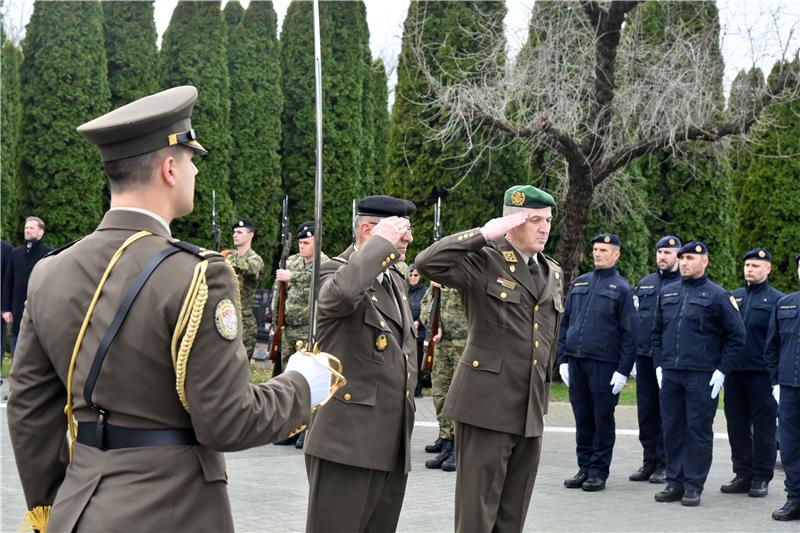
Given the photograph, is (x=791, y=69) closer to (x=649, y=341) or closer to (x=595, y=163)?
(x=595, y=163)

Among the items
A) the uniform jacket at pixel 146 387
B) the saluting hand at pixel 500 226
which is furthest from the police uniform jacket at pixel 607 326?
the uniform jacket at pixel 146 387

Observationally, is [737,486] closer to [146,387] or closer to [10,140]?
[146,387]

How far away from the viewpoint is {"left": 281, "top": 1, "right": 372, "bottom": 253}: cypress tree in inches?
792

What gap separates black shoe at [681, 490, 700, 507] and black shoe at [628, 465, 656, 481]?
88 cm

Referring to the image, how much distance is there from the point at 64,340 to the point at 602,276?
6926 mm

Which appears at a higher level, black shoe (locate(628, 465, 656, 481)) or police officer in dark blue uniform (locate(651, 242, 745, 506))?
police officer in dark blue uniform (locate(651, 242, 745, 506))

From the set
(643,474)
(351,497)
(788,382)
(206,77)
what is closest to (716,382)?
(788,382)

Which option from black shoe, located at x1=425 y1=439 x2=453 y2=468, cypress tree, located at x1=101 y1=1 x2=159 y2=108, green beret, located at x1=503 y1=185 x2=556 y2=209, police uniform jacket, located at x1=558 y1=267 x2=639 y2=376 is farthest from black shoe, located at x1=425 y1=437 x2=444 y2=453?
cypress tree, located at x1=101 y1=1 x2=159 y2=108

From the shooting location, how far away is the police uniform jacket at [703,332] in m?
8.26

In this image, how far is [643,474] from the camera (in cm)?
891

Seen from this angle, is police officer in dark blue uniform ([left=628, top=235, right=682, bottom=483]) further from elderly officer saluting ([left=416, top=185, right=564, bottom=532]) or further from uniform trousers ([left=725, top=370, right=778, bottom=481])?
elderly officer saluting ([left=416, top=185, right=564, bottom=532])

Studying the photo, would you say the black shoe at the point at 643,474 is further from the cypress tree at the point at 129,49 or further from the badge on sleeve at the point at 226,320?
the cypress tree at the point at 129,49

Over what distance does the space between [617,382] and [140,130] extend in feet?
21.7

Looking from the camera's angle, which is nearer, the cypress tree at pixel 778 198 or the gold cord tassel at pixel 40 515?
the gold cord tassel at pixel 40 515
